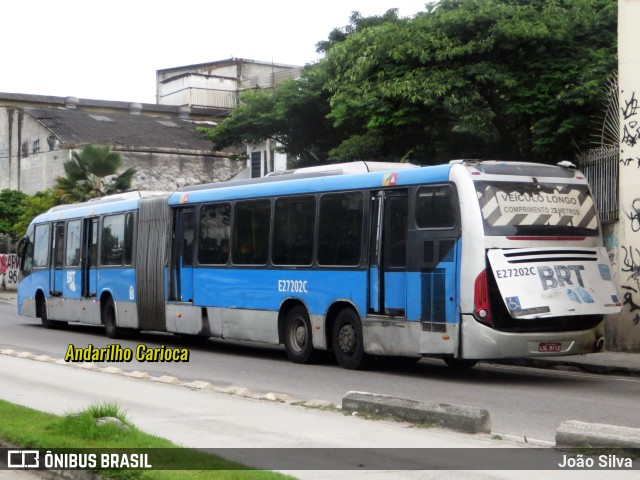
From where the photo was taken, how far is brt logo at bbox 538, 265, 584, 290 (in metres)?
15.1

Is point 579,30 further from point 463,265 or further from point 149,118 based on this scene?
point 149,118

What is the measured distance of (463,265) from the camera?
49.7ft

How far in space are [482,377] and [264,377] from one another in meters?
3.34

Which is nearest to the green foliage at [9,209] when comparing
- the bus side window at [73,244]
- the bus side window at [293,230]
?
the bus side window at [73,244]

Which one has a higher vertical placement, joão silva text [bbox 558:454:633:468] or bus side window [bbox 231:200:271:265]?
bus side window [bbox 231:200:271:265]

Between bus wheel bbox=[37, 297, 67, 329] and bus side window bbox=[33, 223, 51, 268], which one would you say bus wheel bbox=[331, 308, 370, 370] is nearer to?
bus side window bbox=[33, 223, 51, 268]

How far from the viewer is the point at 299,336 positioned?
18.7 m

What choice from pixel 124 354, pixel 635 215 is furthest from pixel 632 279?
pixel 124 354

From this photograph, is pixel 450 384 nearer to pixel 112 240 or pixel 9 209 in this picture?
pixel 112 240

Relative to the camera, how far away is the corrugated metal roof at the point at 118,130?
5778 cm

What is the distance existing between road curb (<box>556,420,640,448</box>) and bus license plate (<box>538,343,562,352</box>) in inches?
236

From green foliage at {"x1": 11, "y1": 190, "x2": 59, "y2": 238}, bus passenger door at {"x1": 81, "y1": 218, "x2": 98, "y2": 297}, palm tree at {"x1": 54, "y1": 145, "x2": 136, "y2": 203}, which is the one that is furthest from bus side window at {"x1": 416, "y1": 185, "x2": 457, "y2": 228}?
green foliage at {"x1": 11, "y1": 190, "x2": 59, "y2": 238}

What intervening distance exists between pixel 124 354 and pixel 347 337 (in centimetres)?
543

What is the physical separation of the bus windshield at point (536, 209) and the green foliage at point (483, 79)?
6.84 m
